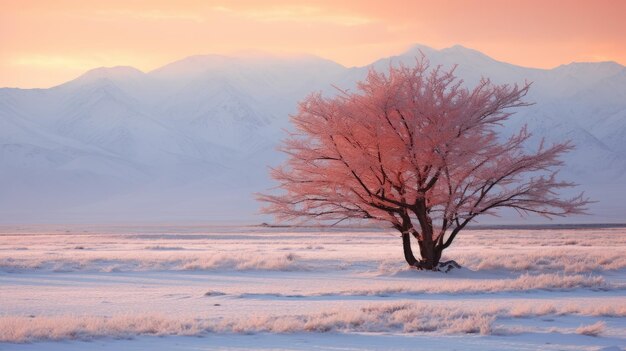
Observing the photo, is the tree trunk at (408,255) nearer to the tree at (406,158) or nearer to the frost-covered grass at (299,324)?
the tree at (406,158)

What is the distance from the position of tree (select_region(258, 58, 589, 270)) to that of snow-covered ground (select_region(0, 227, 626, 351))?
2277 millimetres

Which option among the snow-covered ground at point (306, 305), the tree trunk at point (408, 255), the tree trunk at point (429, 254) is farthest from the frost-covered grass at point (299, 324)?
the tree trunk at point (408, 255)

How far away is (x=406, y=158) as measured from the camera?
28.7 meters

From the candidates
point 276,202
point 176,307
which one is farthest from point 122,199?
point 176,307

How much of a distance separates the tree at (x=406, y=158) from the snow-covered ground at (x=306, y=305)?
2.28 m

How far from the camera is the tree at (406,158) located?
2861cm

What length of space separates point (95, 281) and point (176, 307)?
8336 millimetres

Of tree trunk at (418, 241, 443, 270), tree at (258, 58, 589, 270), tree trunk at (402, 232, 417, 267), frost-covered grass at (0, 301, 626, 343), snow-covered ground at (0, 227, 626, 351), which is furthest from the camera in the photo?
tree trunk at (402, 232, 417, 267)

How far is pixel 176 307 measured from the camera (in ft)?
64.5

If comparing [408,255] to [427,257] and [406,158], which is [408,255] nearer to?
[427,257]

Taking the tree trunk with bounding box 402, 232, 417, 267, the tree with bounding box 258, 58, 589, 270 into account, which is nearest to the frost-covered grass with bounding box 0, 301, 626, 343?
the tree with bounding box 258, 58, 589, 270

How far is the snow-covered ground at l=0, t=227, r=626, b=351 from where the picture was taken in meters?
14.4

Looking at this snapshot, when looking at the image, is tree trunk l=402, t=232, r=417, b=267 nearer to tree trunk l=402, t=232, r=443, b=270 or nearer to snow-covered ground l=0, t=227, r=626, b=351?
tree trunk l=402, t=232, r=443, b=270

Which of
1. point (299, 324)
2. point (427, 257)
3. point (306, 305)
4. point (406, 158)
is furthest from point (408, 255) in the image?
point (299, 324)
